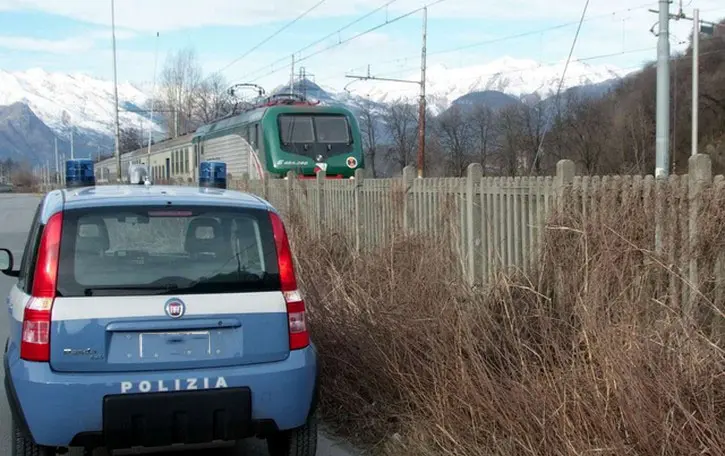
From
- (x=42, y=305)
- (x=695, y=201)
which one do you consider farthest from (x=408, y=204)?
(x=42, y=305)

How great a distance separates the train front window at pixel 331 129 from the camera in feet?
70.6

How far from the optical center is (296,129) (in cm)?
2117

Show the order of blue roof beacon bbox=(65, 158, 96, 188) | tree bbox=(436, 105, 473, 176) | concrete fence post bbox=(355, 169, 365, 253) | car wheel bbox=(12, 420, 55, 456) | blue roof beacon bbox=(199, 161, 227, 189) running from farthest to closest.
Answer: tree bbox=(436, 105, 473, 176) → concrete fence post bbox=(355, 169, 365, 253) → blue roof beacon bbox=(65, 158, 96, 188) → blue roof beacon bbox=(199, 161, 227, 189) → car wheel bbox=(12, 420, 55, 456)

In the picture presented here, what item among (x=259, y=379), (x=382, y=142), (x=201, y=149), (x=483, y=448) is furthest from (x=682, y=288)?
(x=382, y=142)

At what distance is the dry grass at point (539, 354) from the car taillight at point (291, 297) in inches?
37.1

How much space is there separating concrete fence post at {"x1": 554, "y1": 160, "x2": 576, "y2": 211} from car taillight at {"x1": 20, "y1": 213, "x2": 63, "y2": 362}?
3684 mm

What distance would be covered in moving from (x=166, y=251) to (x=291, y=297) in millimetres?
781

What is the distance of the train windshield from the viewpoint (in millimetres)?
21016

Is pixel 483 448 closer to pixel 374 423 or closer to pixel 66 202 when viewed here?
pixel 374 423

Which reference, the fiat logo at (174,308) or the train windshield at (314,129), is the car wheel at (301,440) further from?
the train windshield at (314,129)

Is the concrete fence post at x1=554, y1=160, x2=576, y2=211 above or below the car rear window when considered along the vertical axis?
above

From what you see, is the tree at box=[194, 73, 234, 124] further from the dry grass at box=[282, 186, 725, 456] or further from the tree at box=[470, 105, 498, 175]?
the dry grass at box=[282, 186, 725, 456]

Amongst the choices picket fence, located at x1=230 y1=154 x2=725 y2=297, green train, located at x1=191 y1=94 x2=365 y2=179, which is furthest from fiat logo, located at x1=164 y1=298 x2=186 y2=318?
green train, located at x1=191 y1=94 x2=365 y2=179

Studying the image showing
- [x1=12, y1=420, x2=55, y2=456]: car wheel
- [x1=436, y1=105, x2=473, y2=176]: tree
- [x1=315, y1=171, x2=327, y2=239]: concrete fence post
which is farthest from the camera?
[x1=436, y1=105, x2=473, y2=176]: tree
